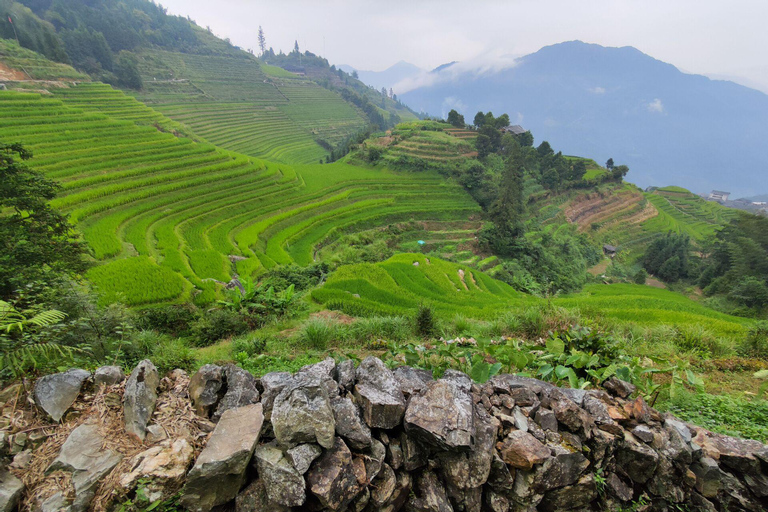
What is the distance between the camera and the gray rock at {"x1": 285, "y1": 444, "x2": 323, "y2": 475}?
2564 millimetres

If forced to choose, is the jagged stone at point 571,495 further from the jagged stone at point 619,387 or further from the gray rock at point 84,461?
the gray rock at point 84,461

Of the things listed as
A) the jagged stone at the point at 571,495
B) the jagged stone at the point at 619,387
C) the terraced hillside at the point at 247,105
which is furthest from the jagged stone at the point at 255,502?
the terraced hillside at the point at 247,105

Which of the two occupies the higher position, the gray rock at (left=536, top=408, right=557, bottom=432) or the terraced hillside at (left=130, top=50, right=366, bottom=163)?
the terraced hillside at (left=130, top=50, right=366, bottom=163)

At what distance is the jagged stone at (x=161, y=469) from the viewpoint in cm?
237

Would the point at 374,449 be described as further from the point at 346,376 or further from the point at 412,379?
the point at 412,379

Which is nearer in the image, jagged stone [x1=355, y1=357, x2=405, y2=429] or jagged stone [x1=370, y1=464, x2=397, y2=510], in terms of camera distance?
jagged stone [x1=370, y1=464, x2=397, y2=510]

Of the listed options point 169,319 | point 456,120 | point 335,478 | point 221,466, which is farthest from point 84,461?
point 456,120

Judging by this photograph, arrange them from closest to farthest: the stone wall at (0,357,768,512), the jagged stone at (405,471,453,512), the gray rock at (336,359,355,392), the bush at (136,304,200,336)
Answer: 1. the stone wall at (0,357,768,512)
2. the jagged stone at (405,471,453,512)
3. the gray rock at (336,359,355,392)
4. the bush at (136,304,200,336)

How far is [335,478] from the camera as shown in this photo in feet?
8.46

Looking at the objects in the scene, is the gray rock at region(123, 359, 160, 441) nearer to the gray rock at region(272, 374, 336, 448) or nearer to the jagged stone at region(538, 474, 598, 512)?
the gray rock at region(272, 374, 336, 448)

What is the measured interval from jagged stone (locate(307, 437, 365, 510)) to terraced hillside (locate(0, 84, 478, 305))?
40.1 feet

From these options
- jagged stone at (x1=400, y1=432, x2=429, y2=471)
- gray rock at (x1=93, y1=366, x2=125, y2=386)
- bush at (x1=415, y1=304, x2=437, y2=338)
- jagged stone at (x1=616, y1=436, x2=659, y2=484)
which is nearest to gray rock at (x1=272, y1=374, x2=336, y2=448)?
jagged stone at (x1=400, y1=432, x2=429, y2=471)

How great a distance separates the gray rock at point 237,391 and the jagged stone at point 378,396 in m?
1.07

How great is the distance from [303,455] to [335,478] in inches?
12.6
